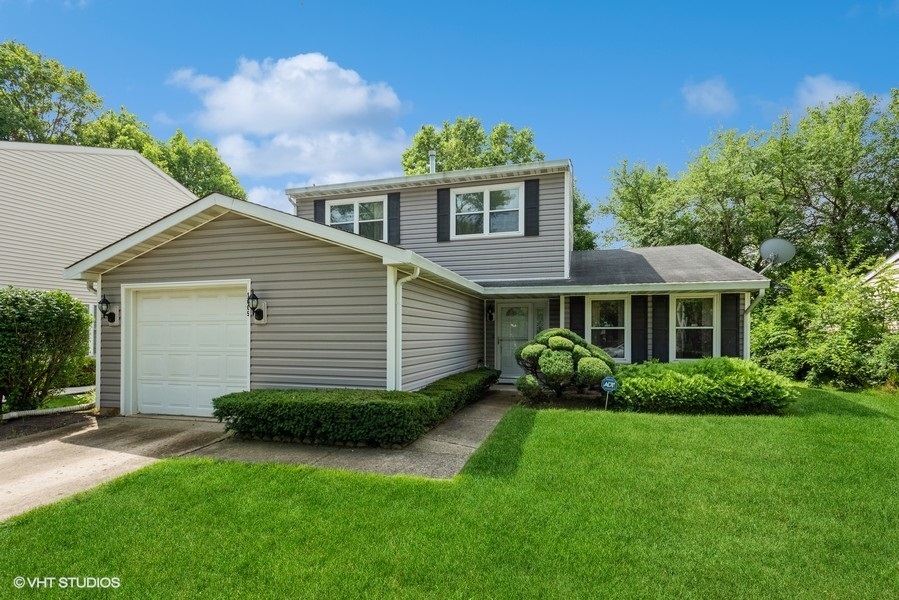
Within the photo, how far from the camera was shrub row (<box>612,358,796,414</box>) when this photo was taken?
7.05 metres

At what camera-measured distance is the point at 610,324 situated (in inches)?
390

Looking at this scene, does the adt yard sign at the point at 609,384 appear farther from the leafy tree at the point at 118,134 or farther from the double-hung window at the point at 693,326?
the leafy tree at the point at 118,134

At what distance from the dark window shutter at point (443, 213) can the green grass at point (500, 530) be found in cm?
651

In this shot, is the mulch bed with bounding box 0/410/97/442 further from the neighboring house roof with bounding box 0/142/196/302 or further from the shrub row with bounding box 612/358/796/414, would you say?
the shrub row with bounding box 612/358/796/414

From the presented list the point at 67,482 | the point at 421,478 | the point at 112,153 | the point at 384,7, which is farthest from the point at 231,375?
the point at 112,153

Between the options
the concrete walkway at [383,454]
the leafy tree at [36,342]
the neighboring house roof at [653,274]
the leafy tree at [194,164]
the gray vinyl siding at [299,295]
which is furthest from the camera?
the leafy tree at [194,164]

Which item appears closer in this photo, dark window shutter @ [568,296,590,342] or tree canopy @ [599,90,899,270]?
dark window shutter @ [568,296,590,342]

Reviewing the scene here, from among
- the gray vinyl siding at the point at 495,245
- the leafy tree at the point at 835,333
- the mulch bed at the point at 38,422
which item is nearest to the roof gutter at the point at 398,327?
the gray vinyl siding at the point at 495,245

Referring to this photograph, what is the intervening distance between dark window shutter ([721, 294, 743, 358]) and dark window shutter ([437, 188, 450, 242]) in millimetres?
6381

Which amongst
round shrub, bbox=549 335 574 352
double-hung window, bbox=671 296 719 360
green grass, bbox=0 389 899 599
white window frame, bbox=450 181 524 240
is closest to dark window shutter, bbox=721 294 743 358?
double-hung window, bbox=671 296 719 360

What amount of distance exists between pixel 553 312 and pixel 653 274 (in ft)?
7.70

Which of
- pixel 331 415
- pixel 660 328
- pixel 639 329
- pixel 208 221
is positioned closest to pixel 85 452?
pixel 331 415

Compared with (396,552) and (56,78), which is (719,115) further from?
(56,78)

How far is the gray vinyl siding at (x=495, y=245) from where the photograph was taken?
989 cm
